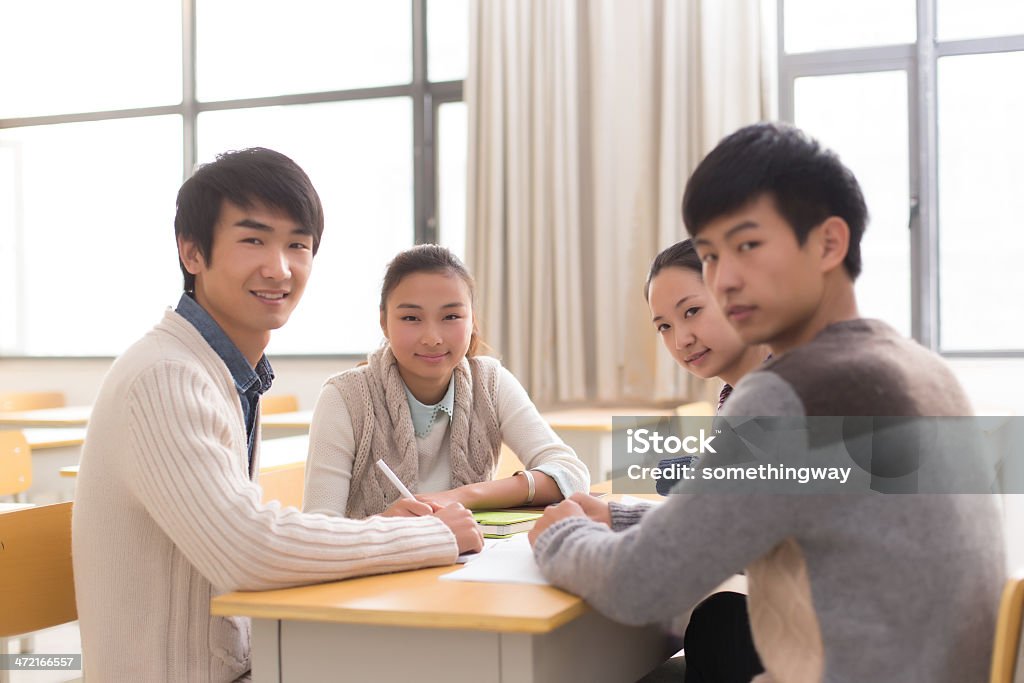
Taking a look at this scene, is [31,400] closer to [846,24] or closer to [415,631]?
[846,24]

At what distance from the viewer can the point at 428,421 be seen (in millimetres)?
2100

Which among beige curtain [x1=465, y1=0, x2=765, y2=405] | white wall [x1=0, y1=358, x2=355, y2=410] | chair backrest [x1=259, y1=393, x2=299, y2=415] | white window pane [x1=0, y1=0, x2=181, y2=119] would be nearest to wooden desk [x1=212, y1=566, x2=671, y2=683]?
beige curtain [x1=465, y1=0, x2=765, y2=405]

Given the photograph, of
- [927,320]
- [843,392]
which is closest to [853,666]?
[843,392]

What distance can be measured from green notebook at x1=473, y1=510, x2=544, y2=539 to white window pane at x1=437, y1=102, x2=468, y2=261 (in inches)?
146

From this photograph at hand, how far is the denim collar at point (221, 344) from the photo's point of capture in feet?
5.11

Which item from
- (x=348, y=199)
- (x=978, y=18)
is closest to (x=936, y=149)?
(x=978, y=18)

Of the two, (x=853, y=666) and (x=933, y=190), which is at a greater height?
(x=933, y=190)

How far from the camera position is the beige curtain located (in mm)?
4723

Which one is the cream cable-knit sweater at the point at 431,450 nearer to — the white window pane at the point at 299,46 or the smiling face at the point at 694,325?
the smiling face at the point at 694,325

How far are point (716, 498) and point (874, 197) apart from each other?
13.4 feet

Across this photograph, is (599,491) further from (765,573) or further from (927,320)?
(927,320)

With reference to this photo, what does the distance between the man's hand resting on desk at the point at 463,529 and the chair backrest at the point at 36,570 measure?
0.62m

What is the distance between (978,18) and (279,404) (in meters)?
3.75

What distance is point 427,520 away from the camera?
4.86ft
